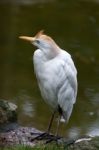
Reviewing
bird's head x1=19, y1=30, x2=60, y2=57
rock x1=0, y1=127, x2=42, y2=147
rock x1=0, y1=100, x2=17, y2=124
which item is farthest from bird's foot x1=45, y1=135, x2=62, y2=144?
bird's head x1=19, y1=30, x2=60, y2=57

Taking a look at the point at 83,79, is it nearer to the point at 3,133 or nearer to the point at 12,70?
the point at 12,70

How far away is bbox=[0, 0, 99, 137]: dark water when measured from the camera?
12.2 meters

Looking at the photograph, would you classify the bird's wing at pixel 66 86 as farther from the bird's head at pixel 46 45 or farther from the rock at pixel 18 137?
the rock at pixel 18 137

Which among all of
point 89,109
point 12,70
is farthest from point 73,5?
point 89,109

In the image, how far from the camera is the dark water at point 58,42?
12219mm

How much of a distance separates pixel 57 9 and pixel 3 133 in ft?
41.1

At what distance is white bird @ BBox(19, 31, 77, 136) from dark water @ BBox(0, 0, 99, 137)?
364cm

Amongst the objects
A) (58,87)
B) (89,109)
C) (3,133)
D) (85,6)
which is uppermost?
(58,87)

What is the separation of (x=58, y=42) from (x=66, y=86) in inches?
356

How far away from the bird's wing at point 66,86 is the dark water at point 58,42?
3.54 metres

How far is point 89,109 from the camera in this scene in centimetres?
1276

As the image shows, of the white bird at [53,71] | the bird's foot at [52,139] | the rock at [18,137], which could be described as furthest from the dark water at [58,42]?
the white bird at [53,71]

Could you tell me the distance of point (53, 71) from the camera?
7.58m

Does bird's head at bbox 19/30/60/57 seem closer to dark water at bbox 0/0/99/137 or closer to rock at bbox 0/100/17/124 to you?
rock at bbox 0/100/17/124
